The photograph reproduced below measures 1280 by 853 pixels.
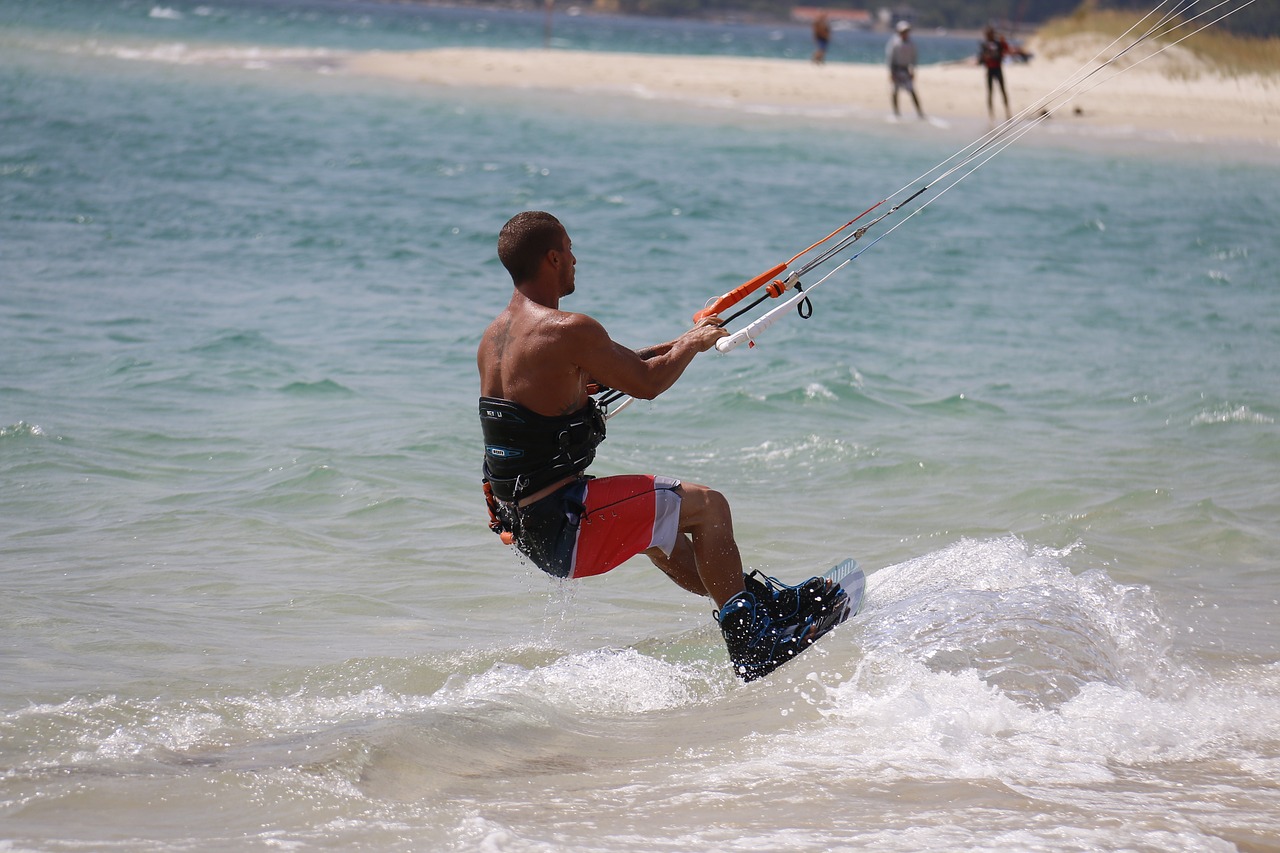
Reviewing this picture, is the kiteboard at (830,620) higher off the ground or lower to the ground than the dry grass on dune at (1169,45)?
lower

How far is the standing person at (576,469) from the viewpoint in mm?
4434

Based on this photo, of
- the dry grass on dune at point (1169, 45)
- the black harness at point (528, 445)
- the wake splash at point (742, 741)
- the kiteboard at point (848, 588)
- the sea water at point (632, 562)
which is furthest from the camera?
the dry grass on dune at point (1169, 45)

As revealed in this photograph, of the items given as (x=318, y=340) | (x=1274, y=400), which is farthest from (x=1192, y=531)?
(x=318, y=340)

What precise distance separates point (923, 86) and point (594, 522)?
31119mm

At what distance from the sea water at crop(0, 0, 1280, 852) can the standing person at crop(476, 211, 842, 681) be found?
318 millimetres

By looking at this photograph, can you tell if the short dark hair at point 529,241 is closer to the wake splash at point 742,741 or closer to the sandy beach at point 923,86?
the wake splash at point 742,741

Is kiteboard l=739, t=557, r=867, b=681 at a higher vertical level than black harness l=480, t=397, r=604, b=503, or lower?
lower

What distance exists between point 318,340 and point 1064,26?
3448 cm

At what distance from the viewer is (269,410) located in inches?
350

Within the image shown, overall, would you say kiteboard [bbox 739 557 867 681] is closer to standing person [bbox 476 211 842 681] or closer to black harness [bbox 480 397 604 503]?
standing person [bbox 476 211 842 681]

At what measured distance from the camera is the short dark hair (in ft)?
14.7

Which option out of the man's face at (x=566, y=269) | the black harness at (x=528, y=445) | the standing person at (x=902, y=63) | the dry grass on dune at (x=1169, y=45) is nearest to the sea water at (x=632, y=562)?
the black harness at (x=528, y=445)

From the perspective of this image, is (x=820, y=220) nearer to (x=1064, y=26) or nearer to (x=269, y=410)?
(x=269, y=410)

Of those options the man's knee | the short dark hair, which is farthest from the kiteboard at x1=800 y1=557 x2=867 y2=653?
the short dark hair
